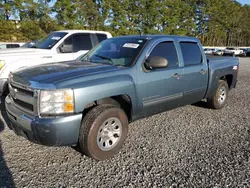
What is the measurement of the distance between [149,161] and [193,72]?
6.88 feet

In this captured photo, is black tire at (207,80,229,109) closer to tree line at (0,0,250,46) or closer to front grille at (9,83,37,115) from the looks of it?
front grille at (9,83,37,115)

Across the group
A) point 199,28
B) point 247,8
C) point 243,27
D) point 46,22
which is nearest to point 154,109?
point 46,22

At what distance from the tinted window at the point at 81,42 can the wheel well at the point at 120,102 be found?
12.8 ft

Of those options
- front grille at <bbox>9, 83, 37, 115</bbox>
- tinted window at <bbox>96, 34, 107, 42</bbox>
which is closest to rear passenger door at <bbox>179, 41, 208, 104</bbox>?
front grille at <bbox>9, 83, 37, 115</bbox>

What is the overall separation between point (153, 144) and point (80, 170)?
1.29 meters

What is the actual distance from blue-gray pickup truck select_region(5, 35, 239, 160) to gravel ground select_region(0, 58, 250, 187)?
0.97 ft

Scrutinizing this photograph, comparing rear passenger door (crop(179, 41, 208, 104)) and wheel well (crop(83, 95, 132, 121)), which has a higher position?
rear passenger door (crop(179, 41, 208, 104))

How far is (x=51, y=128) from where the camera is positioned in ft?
8.53

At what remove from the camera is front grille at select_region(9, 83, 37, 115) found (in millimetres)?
2717

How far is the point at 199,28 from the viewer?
50.1 metres

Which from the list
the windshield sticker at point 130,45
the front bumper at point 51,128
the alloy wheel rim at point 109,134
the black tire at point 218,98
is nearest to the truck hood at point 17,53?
the front bumper at point 51,128

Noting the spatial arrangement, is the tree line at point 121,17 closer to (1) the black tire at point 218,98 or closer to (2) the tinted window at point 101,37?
(2) the tinted window at point 101,37

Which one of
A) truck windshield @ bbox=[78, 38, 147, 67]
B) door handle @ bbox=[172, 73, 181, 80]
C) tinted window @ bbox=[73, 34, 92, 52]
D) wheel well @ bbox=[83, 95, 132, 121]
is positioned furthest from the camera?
tinted window @ bbox=[73, 34, 92, 52]

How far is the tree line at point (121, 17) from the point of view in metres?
22.9
